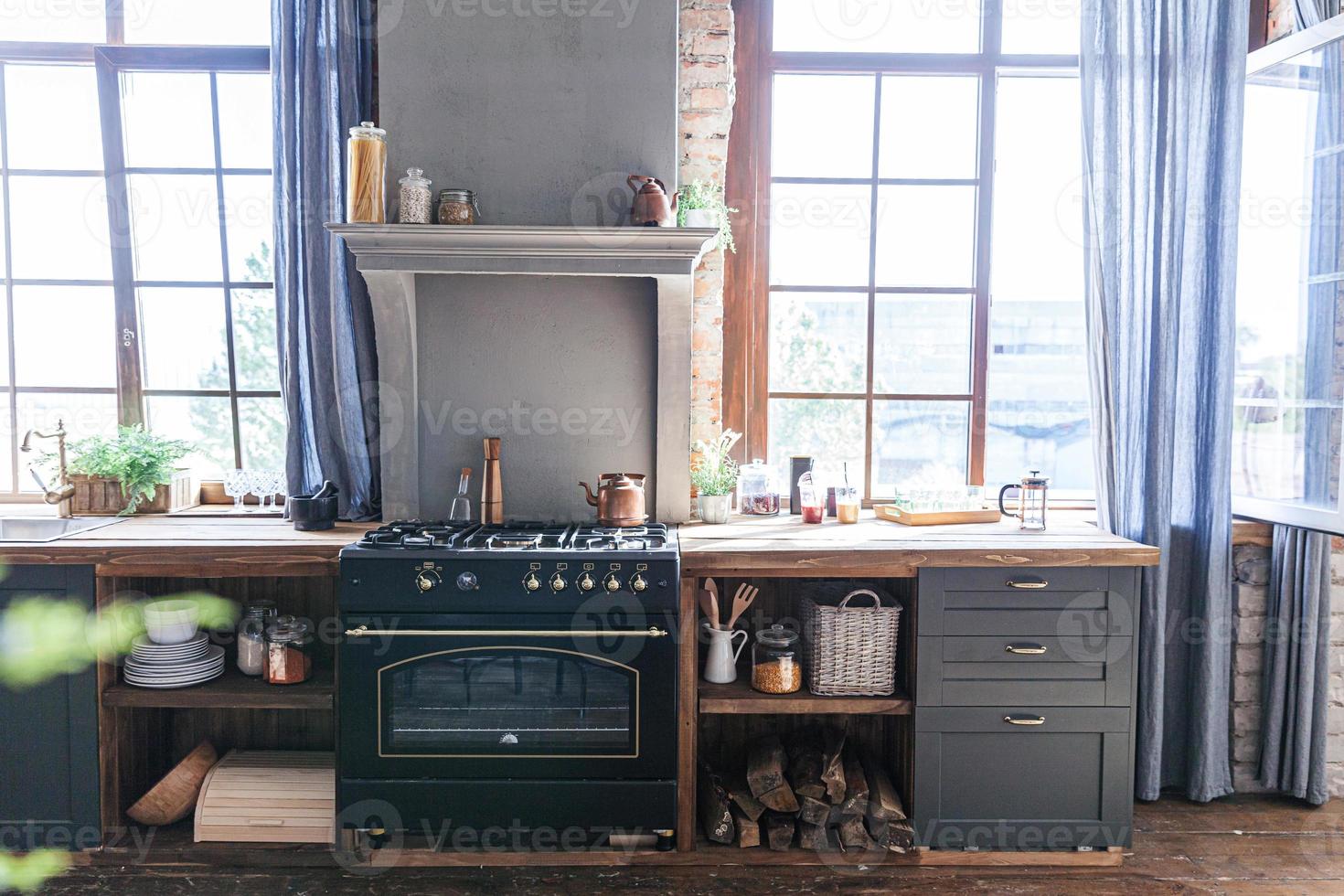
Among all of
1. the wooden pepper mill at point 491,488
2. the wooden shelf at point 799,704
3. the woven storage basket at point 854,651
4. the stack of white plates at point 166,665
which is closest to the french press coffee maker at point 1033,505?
the woven storage basket at point 854,651

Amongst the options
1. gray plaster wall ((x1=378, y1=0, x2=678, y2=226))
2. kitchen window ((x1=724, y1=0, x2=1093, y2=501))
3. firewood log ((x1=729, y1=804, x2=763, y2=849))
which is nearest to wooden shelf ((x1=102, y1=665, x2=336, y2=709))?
firewood log ((x1=729, y1=804, x2=763, y2=849))

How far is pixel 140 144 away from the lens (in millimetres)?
3207

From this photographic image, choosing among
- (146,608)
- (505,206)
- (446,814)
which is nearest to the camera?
(446,814)

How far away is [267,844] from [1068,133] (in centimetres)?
352

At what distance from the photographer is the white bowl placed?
2609mm

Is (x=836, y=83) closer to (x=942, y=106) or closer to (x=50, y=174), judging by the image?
(x=942, y=106)

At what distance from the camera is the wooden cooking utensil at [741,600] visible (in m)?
2.72

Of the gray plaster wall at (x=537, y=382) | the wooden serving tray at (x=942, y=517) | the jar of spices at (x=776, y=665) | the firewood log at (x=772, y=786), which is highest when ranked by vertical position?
the gray plaster wall at (x=537, y=382)

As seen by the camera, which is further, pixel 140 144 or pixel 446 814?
pixel 140 144

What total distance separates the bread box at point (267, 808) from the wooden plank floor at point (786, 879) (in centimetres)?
12

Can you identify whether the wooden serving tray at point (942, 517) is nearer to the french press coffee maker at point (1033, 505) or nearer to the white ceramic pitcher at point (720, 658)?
the french press coffee maker at point (1033, 505)

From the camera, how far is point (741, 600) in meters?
2.76

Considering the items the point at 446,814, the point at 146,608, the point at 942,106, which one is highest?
the point at 942,106

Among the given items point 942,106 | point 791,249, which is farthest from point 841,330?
point 942,106
